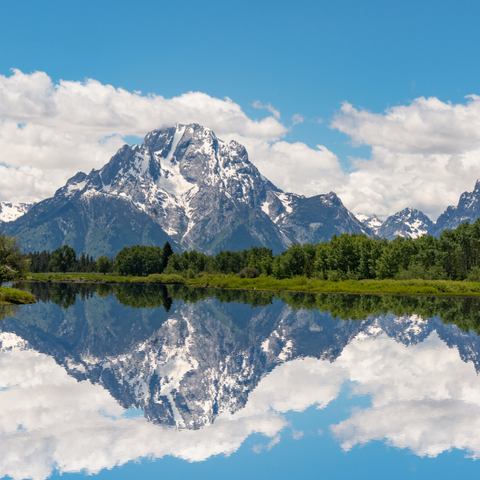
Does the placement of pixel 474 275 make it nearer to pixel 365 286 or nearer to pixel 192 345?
pixel 365 286

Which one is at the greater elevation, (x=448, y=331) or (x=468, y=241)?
(x=468, y=241)

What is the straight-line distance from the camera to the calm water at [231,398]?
16.5 metres

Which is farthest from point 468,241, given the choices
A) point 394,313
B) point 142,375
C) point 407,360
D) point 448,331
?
point 142,375

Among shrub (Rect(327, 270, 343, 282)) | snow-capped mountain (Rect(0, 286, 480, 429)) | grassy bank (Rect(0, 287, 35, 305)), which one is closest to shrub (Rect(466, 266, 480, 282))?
shrub (Rect(327, 270, 343, 282))

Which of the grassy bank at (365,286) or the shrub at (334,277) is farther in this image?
the shrub at (334,277)

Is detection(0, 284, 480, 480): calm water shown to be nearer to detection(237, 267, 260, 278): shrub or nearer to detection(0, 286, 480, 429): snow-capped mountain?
detection(0, 286, 480, 429): snow-capped mountain

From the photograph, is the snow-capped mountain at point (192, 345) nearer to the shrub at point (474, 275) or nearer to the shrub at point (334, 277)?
the shrub at point (334, 277)

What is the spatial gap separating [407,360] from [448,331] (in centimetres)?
1580

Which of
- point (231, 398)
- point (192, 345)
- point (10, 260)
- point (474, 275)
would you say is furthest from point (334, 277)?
point (231, 398)

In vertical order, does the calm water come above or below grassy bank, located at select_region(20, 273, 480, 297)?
below

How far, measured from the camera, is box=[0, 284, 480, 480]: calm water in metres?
16.5

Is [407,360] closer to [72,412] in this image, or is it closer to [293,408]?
[293,408]

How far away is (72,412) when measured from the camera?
21312mm

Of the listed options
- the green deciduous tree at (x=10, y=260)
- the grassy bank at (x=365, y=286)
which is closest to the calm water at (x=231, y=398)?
the green deciduous tree at (x=10, y=260)
